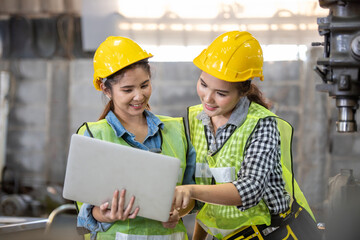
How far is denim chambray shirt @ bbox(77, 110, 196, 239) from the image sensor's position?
162 centimetres

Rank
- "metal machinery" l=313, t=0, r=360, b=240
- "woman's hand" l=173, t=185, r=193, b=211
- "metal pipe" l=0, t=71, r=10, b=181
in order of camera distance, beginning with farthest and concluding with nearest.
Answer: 1. "metal pipe" l=0, t=71, r=10, b=181
2. "woman's hand" l=173, t=185, r=193, b=211
3. "metal machinery" l=313, t=0, r=360, b=240

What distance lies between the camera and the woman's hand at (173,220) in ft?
5.31

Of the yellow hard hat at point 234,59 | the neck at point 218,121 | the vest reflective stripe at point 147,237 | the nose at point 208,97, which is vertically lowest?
the vest reflective stripe at point 147,237

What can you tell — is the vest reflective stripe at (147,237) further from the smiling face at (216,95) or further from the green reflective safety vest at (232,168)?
the smiling face at (216,95)

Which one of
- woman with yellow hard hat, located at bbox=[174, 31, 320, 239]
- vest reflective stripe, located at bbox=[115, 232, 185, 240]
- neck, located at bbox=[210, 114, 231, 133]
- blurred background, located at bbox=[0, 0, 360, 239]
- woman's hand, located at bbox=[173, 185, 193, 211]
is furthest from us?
blurred background, located at bbox=[0, 0, 360, 239]

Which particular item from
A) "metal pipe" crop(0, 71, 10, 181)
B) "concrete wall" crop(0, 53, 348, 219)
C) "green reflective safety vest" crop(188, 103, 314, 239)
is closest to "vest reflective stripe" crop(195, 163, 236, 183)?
"green reflective safety vest" crop(188, 103, 314, 239)

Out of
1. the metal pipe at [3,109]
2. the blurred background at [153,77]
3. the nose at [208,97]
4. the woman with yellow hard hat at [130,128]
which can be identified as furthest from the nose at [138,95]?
the metal pipe at [3,109]

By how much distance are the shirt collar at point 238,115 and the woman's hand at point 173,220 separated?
1.35 feet

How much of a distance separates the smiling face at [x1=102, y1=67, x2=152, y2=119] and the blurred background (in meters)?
3.22

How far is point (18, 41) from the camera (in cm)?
584

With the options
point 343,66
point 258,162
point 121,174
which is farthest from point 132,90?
point 343,66

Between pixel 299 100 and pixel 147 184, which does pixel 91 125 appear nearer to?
pixel 147 184

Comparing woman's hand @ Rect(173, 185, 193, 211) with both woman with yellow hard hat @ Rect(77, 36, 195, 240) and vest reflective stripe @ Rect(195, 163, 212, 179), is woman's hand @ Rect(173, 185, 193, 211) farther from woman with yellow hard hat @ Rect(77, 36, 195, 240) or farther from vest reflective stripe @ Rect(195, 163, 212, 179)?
vest reflective stripe @ Rect(195, 163, 212, 179)

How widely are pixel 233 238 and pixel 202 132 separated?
1.40 ft
